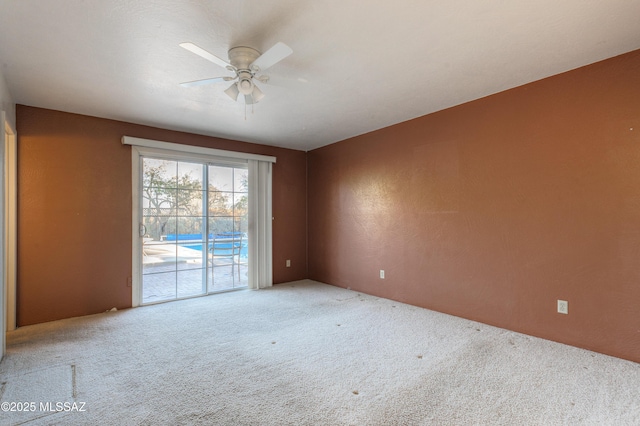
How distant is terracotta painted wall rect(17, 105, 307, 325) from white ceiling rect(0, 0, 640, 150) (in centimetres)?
33

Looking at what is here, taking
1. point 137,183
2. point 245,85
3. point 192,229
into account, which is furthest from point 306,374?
point 137,183

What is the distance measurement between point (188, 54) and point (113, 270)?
290 centimetres

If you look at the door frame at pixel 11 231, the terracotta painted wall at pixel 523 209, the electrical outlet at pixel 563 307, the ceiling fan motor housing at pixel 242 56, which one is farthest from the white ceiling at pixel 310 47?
the electrical outlet at pixel 563 307

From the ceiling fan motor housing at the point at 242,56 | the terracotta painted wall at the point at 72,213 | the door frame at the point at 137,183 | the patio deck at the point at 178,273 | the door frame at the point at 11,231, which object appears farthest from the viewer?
the patio deck at the point at 178,273

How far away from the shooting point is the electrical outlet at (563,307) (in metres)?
2.68

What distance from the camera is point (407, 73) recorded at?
2.66 metres

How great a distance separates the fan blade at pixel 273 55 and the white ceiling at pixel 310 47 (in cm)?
17

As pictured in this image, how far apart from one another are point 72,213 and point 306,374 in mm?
3311

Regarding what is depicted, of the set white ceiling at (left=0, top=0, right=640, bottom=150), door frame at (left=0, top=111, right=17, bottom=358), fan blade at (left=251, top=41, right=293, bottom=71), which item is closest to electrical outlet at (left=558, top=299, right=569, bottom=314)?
white ceiling at (left=0, top=0, right=640, bottom=150)

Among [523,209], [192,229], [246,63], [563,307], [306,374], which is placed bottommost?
[306,374]

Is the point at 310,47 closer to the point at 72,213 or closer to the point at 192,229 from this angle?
the point at 192,229

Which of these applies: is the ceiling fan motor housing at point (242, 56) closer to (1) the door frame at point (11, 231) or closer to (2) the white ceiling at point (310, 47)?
(2) the white ceiling at point (310, 47)

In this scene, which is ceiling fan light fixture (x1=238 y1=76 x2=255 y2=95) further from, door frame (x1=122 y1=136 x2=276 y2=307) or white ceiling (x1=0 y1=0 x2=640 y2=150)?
door frame (x1=122 y1=136 x2=276 y2=307)

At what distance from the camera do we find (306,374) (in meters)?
2.24
